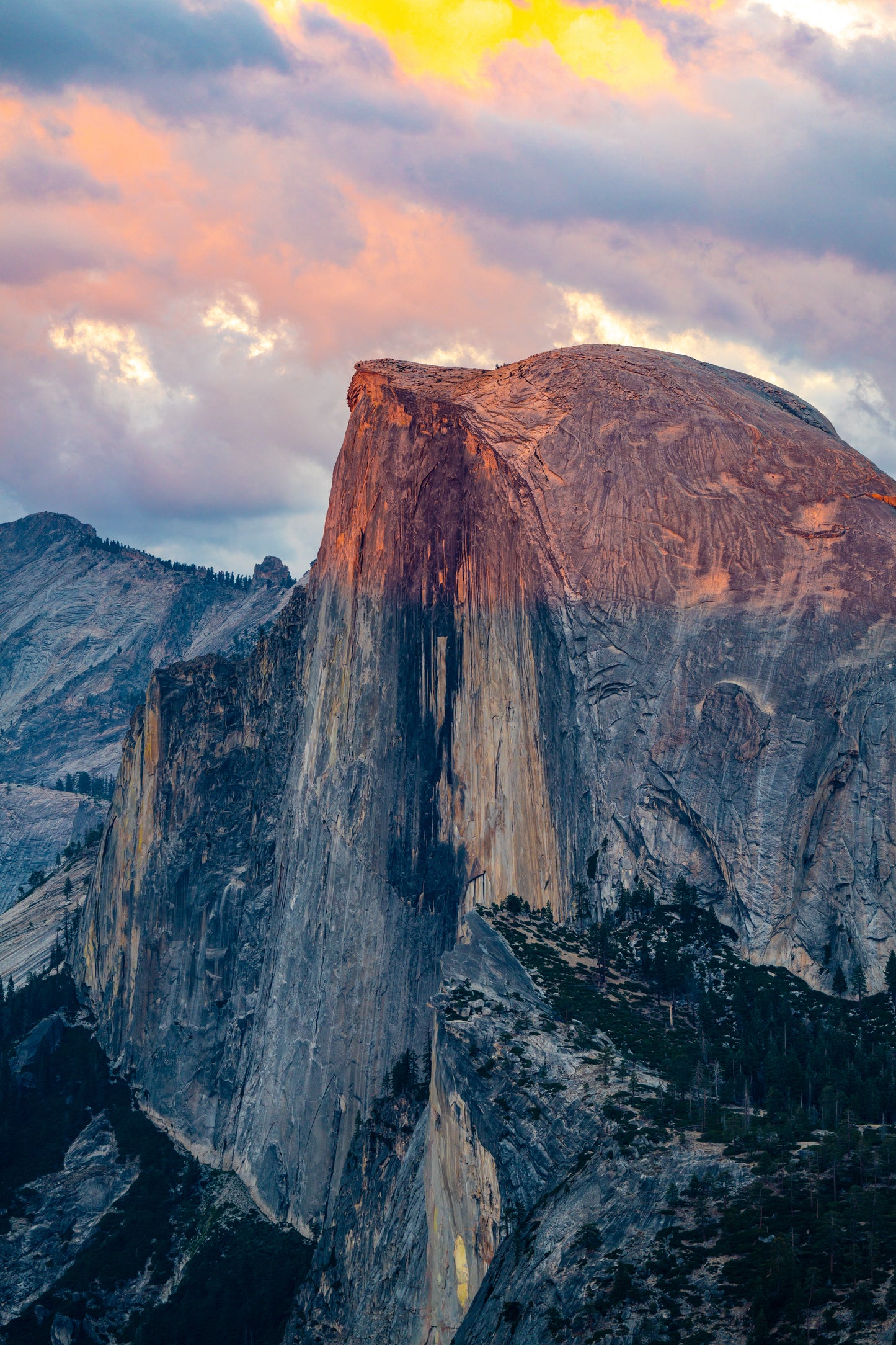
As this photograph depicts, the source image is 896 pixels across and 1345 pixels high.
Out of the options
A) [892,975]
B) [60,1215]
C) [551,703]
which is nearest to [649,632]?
[551,703]

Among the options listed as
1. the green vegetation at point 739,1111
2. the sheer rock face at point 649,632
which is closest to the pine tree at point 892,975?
the green vegetation at point 739,1111

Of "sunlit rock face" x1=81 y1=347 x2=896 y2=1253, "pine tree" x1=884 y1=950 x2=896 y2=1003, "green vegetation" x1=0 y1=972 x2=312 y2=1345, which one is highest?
"sunlit rock face" x1=81 y1=347 x2=896 y2=1253

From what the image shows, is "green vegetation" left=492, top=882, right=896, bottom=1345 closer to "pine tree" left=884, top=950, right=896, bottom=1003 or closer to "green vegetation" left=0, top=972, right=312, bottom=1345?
"pine tree" left=884, top=950, right=896, bottom=1003

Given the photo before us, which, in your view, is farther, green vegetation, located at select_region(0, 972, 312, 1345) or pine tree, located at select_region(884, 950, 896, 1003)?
green vegetation, located at select_region(0, 972, 312, 1345)

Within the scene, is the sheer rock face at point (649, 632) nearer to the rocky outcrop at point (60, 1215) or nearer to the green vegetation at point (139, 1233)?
the green vegetation at point (139, 1233)

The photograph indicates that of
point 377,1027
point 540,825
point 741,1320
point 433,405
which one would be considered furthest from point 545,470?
point 741,1320

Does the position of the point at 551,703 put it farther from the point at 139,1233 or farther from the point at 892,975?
the point at 139,1233

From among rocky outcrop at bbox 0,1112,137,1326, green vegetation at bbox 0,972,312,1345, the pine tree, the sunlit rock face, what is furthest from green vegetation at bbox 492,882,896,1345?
rocky outcrop at bbox 0,1112,137,1326
